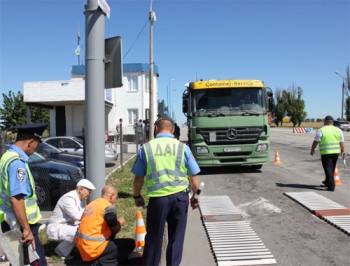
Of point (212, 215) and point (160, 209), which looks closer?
point (160, 209)

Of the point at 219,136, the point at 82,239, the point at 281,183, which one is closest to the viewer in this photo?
the point at 82,239

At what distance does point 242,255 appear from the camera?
447 centimetres

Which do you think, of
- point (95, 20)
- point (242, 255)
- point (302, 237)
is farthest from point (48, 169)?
point (302, 237)

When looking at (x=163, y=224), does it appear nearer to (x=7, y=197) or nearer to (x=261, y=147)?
(x=7, y=197)

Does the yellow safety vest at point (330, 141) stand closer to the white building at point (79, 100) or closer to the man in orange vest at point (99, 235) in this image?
the man in orange vest at point (99, 235)

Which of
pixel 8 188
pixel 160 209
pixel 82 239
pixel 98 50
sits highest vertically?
pixel 98 50

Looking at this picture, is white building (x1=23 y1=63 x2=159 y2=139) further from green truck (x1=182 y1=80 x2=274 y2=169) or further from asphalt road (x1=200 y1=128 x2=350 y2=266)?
asphalt road (x1=200 y1=128 x2=350 y2=266)

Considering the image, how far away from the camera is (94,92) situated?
4.24 meters

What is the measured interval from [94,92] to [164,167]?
1.43 meters

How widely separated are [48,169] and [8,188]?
4.74m

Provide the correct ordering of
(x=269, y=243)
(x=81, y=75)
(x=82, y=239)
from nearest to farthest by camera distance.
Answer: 1. (x=82, y=239)
2. (x=269, y=243)
3. (x=81, y=75)

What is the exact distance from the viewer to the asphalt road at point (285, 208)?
4.59 metres

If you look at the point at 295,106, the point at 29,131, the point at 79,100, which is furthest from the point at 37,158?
the point at 295,106

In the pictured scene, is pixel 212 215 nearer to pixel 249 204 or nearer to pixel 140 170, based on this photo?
pixel 249 204
